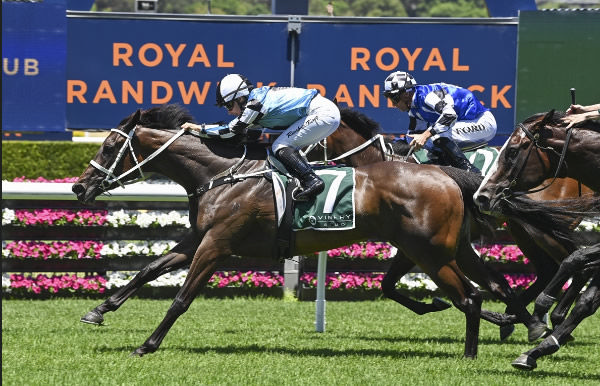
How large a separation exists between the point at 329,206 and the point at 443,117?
1546 millimetres

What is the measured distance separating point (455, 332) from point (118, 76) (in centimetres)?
451

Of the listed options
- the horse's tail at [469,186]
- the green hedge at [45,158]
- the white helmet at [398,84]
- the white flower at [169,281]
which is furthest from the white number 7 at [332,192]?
the green hedge at [45,158]

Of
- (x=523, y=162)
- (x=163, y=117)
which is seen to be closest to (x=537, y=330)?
(x=523, y=162)

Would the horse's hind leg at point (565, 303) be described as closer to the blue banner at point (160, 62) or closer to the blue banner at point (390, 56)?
the blue banner at point (390, 56)

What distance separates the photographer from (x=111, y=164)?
7582 mm

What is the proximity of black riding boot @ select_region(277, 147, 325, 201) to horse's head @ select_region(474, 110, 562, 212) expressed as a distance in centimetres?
108

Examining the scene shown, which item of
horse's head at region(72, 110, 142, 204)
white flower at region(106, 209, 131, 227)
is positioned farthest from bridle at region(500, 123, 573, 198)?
white flower at region(106, 209, 131, 227)

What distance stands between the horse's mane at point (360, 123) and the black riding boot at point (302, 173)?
5.57 feet

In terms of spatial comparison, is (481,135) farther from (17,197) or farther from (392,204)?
(17,197)

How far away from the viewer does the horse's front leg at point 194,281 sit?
696cm

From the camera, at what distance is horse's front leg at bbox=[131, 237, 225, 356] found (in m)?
6.96

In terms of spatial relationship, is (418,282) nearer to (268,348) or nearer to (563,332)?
(268,348)

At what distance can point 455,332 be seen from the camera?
8656 millimetres

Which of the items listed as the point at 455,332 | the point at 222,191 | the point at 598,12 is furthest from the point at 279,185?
the point at 598,12
